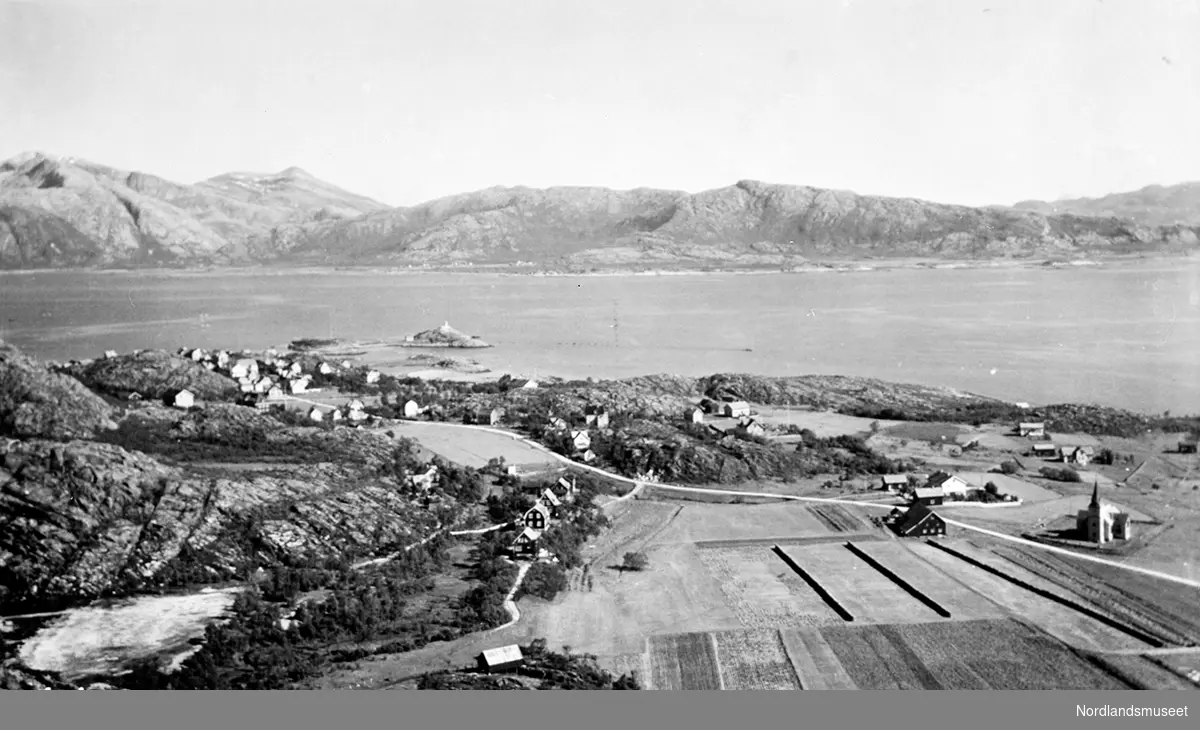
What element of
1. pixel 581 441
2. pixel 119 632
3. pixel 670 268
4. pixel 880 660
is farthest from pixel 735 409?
pixel 670 268

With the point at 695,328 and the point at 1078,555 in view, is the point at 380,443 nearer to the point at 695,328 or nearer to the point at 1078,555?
the point at 1078,555

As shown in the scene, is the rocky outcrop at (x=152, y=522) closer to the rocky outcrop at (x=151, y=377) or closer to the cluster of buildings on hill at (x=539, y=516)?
the cluster of buildings on hill at (x=539, y=516)

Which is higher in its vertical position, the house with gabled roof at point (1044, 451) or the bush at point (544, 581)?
the house with gabled roof at point (1044, 451)

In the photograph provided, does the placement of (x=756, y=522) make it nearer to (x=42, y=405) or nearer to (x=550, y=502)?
(x=550, y=502)

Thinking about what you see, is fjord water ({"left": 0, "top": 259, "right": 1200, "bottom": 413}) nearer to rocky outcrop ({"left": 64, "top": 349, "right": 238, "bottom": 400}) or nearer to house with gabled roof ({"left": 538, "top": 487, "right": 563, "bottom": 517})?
rocky outcrop ({"left": 64, "top": 349, "right": 238, "bottom": 400})

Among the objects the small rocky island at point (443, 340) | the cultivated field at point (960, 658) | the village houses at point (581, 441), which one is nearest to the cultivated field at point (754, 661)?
the cultivated field at point (960, 658)
